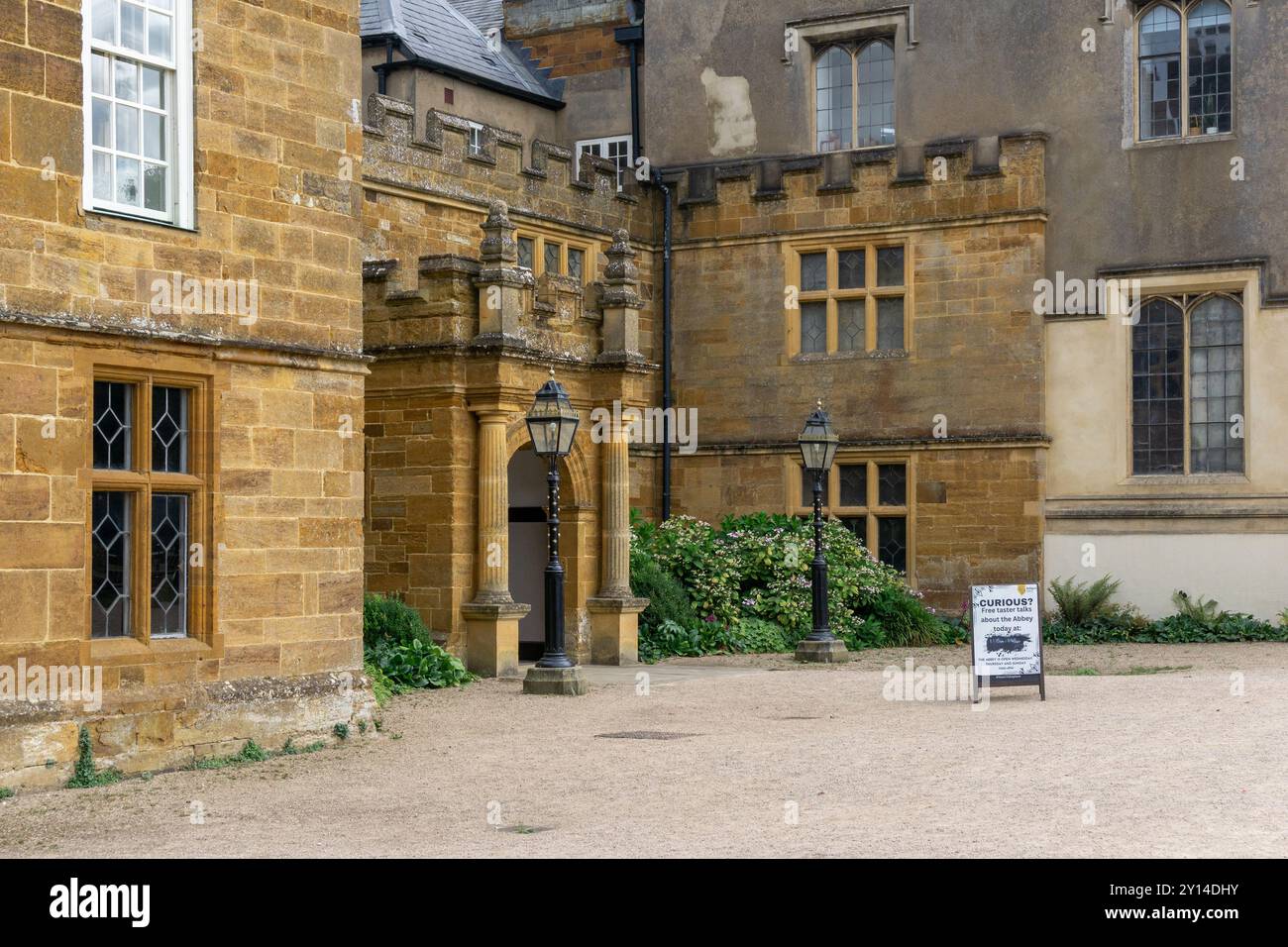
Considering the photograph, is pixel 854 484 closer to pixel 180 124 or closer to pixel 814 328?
pixel 814 328

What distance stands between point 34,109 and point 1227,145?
16.7 meters

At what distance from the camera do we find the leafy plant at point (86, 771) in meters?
10.9

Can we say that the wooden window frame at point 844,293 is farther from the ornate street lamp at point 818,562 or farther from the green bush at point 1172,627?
the ornate street lamp at point 818,562

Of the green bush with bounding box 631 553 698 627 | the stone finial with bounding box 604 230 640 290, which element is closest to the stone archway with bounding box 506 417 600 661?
the green bush with bounding box 631 553 698 627

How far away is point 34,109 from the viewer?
428 inches

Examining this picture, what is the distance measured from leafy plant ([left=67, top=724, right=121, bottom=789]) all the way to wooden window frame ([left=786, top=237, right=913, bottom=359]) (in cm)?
1567

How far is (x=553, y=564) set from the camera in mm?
17078

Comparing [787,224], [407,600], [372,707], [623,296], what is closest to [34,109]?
[372,707]

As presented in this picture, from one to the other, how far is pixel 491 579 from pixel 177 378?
6.90m

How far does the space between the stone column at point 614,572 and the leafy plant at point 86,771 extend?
30.9 ft

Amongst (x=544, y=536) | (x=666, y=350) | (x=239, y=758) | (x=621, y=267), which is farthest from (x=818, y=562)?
(x=239, y=758)

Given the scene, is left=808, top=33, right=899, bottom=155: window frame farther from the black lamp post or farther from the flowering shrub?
the black lamp post

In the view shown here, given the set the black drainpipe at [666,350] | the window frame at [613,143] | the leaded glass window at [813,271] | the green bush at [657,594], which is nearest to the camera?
the green bush at [657,594]

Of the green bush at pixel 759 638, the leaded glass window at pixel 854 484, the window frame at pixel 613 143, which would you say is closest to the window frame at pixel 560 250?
the window frame at pixel 613 143
